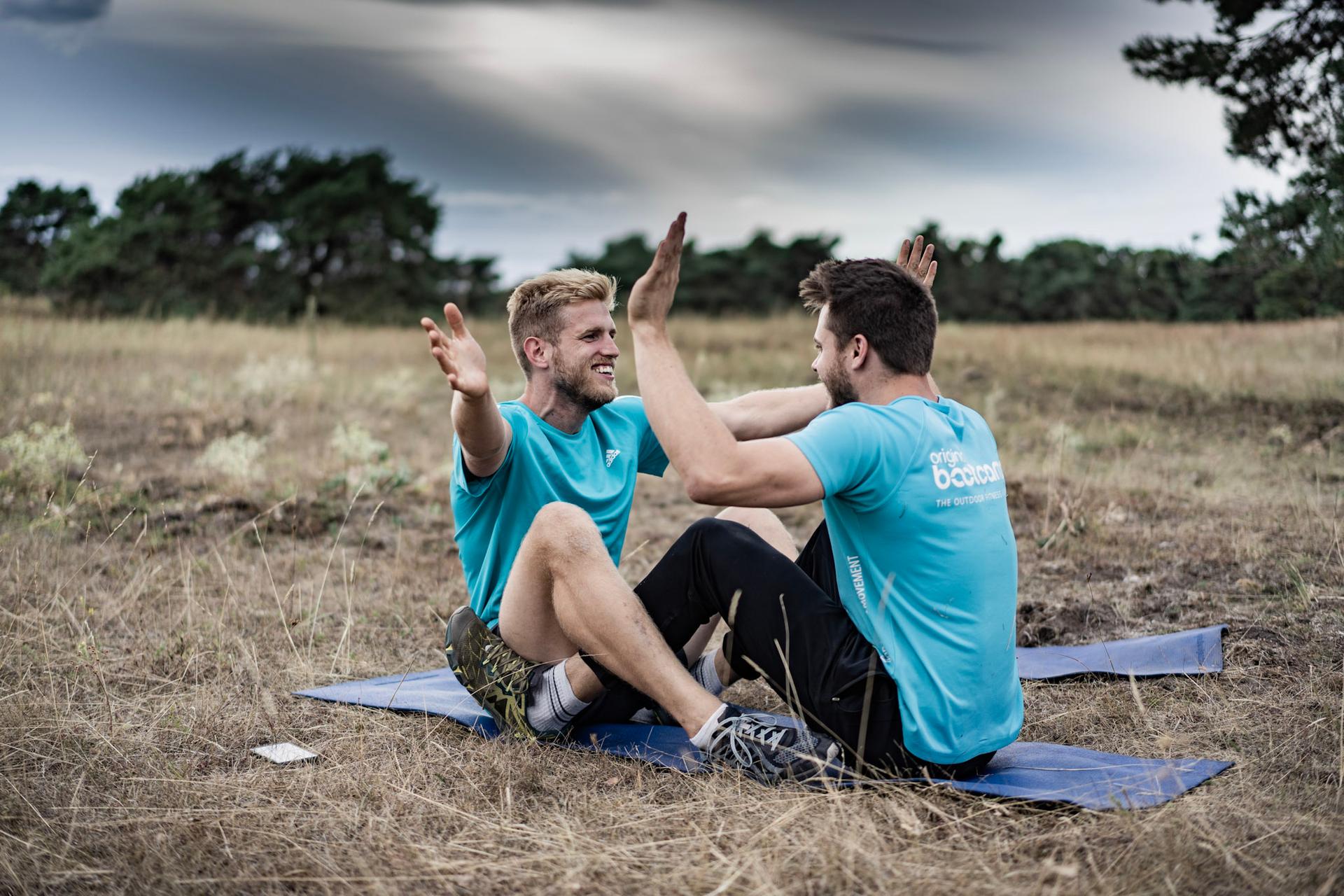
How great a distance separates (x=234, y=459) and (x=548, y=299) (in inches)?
192

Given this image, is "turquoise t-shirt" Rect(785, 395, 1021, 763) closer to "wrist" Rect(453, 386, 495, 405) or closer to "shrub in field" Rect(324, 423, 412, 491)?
"wrist" Rect(453, 386, 495, 405)

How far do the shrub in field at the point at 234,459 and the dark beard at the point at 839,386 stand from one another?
556 cm

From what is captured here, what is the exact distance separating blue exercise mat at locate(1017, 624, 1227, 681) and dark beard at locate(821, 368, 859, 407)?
1.68 metres

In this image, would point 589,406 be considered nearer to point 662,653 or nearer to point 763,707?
point 662,653

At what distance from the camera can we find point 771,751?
276 cm

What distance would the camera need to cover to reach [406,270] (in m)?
29.3

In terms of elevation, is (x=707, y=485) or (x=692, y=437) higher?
(x=692, y=437)

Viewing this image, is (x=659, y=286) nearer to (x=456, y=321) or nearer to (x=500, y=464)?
(x=456, y=321)

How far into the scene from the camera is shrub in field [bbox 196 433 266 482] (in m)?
7.26

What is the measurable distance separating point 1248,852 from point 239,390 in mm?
10836

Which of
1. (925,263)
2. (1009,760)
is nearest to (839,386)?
(925,263)

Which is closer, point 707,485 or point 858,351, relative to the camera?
point 707,485

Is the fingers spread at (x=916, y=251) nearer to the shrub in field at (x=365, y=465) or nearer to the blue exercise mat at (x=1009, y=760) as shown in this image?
the blue exercise mat at (x=1009, y=760)

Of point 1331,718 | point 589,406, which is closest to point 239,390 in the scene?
point 589,406
